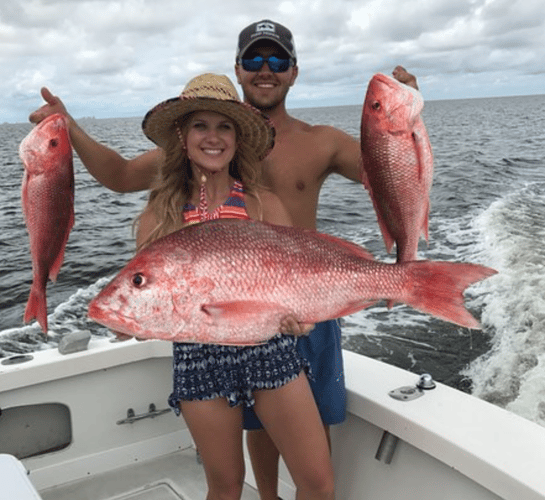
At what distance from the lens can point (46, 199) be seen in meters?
1.98

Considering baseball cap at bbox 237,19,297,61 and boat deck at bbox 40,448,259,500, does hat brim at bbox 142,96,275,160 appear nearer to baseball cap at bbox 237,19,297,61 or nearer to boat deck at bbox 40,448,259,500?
baseball cap at bbox 237,19,297,61

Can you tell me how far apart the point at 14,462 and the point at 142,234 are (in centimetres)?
89

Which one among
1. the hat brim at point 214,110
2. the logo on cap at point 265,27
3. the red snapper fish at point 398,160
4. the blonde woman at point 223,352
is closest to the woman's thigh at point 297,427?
the blonde woman at point 223,352

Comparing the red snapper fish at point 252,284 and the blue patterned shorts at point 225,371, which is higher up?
the red snapper fish at point 252,284

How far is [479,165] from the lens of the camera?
68.4 feet

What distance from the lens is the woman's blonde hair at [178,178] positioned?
2.33m

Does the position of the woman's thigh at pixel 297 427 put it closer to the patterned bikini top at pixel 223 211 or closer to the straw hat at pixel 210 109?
A: the patterned bikini top at pixel 223 211

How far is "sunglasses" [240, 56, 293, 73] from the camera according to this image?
2711 millimetres

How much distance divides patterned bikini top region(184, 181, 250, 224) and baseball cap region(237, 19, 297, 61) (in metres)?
0.72

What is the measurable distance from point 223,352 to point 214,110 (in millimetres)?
875

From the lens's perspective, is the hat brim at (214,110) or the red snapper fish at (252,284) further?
the hat brim at (214,110)

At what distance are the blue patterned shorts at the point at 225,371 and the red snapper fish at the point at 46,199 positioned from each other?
0.57m

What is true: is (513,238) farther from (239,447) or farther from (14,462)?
(14,462)

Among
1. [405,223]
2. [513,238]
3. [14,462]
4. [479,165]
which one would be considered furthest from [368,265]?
[479,165]
